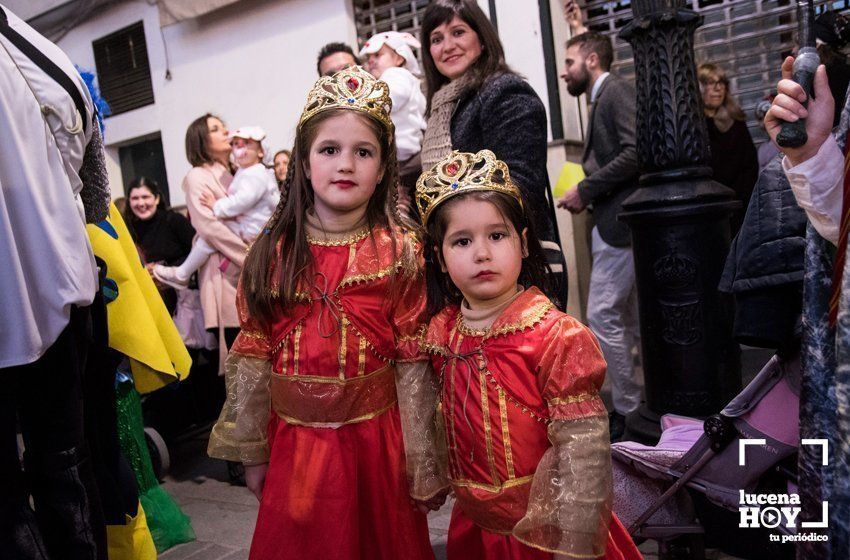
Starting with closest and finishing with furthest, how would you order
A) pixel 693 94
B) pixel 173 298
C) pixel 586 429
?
1. pixel 586 429
2. pixel 693 94
3. pixel 173 298

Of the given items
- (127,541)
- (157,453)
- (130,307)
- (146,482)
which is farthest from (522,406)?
(157,453)

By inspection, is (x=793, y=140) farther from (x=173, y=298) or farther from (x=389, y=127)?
(x=173, y=298)

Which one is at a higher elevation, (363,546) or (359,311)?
(359,311)

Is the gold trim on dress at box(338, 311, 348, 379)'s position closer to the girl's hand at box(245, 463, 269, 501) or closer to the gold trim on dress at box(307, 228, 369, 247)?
the gold trim on dress at box(307, 228, 369, 247)

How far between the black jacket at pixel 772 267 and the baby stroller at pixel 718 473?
0.19 m

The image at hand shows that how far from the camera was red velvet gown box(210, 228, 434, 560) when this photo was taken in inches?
85.8

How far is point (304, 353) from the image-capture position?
2238 mm

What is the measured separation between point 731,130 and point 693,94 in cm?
234

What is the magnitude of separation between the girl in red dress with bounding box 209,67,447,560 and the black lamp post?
1707 mm

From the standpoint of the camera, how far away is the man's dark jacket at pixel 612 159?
4484 millimetres

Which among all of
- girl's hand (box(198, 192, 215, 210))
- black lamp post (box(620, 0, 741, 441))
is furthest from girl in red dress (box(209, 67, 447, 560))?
girl's hand (box(198, 192, 215, 210))

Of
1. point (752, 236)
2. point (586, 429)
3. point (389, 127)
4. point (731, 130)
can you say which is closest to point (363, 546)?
point (586, 429)

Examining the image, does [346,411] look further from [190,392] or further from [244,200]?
[190,392]

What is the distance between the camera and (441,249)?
2.13 meters
